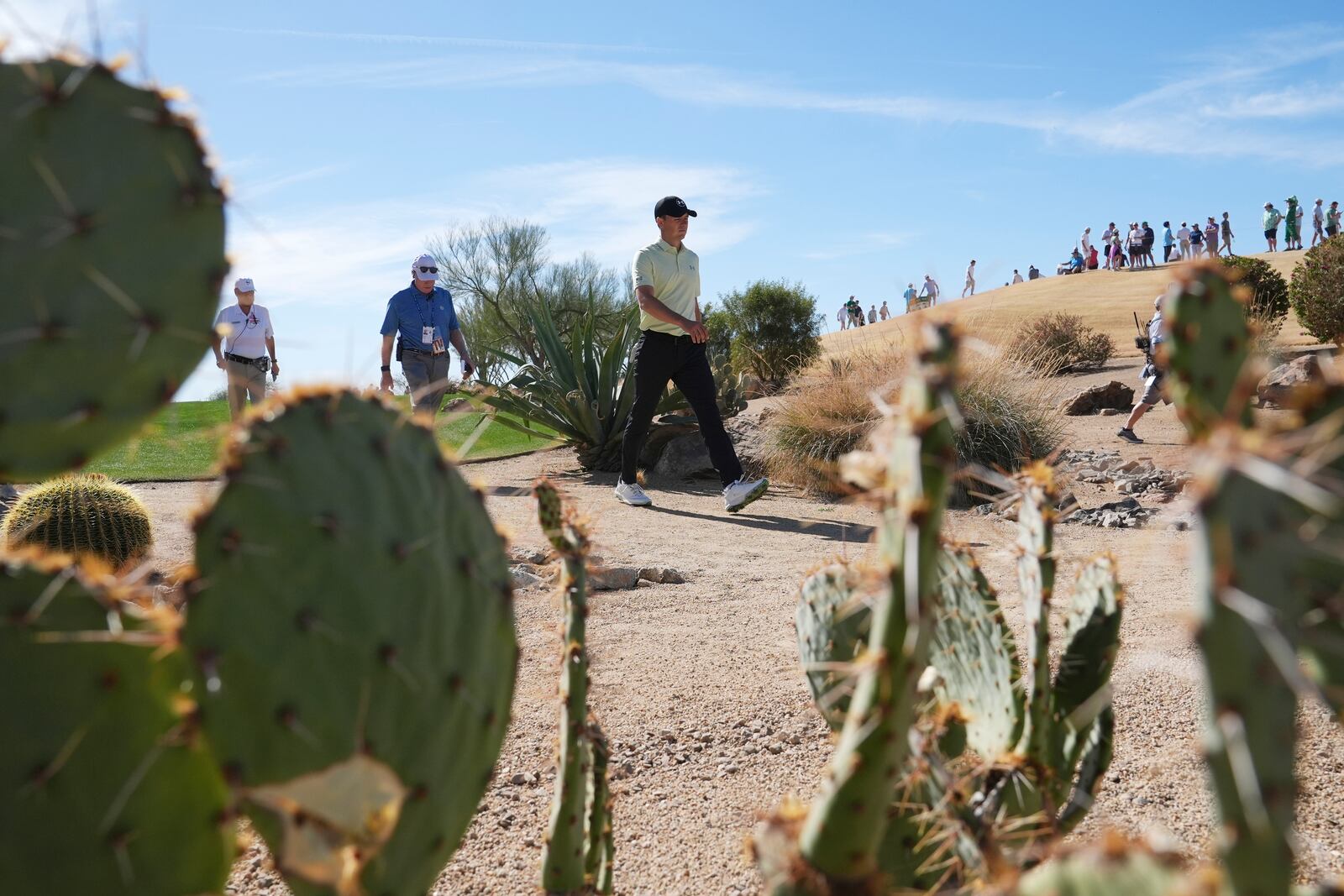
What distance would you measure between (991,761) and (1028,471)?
48 centimetres

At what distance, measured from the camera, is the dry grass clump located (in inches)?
370

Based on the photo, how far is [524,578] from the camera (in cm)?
520

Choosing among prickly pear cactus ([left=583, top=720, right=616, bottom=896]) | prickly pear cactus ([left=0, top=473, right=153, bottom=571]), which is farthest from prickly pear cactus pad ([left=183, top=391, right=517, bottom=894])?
prickly pear cactus ([left=0, top=473, right=153, bottom=571])

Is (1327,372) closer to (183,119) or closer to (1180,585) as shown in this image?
(183,119)

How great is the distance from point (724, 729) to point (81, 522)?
3962mm

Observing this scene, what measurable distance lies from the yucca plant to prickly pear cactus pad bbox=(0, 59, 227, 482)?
363 inches

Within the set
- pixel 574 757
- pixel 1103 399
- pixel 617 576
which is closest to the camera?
pixel 574 757

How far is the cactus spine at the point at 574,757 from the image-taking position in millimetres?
1635

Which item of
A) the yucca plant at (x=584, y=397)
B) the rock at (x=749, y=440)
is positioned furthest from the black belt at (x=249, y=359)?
the rock at (x=749, y=440)

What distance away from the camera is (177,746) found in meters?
1.11

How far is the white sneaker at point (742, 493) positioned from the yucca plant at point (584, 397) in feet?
10.3

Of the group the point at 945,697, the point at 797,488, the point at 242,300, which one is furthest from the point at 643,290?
the point at 945,697

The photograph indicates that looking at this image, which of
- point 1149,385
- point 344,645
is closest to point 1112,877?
point 344,645

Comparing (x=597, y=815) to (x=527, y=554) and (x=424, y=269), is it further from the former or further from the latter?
(x=424, y=269)
